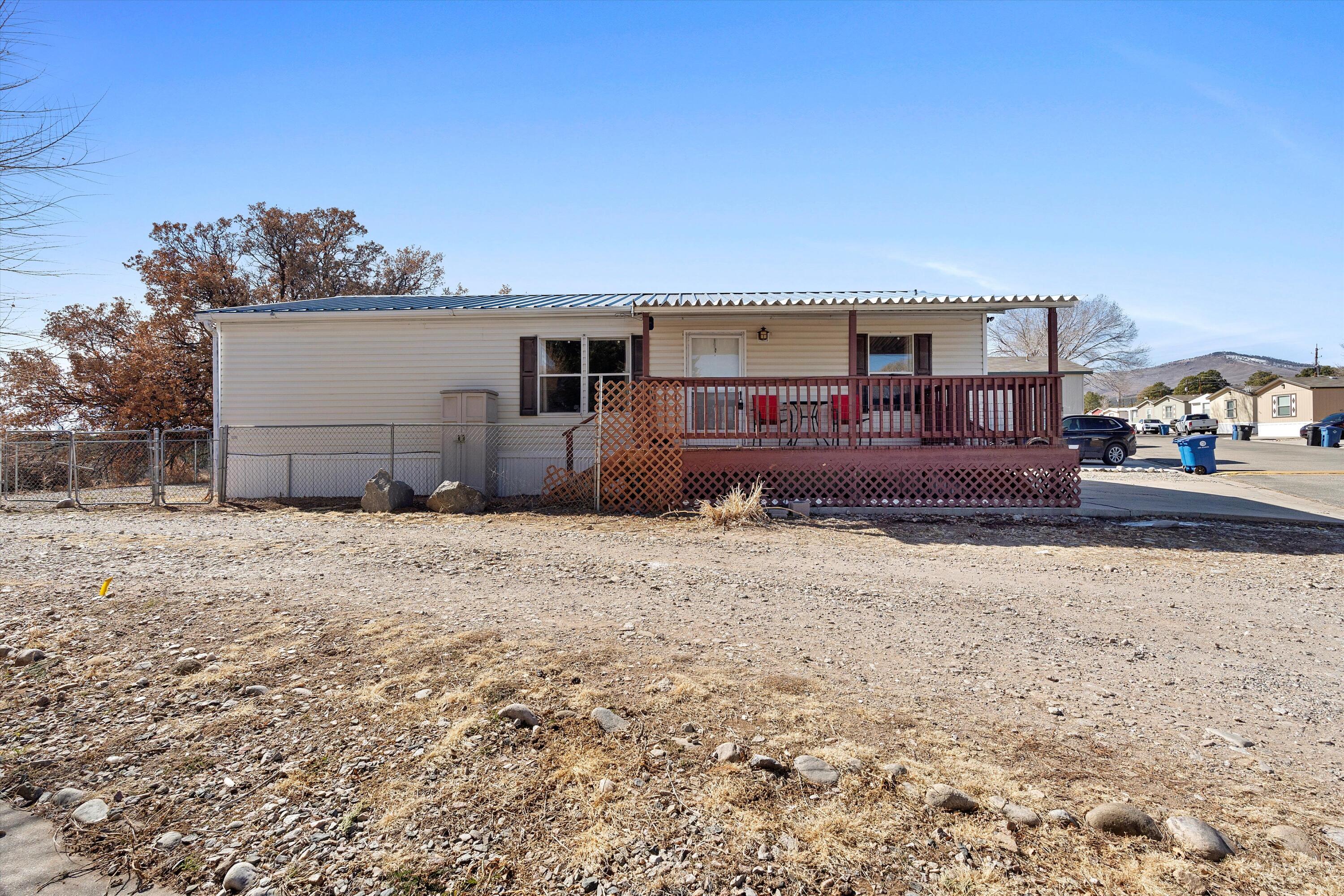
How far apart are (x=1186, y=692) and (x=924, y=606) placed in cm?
172

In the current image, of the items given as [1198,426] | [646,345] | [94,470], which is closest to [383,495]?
[646,345]

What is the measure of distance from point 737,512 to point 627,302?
5.64 meters

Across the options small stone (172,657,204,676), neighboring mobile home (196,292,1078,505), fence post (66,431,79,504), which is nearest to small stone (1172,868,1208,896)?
small stone (172,657,204,676)

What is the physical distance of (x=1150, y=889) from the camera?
6.37 ft

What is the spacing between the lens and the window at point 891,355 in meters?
12.1

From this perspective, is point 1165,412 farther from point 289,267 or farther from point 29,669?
point 29,669

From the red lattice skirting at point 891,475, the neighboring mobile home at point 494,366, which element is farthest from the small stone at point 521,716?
the neighboring mobile home at point 494,366

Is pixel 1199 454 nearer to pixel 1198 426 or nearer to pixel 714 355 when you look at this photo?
pixel 714 355

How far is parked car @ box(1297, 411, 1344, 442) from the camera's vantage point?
33.2 meters

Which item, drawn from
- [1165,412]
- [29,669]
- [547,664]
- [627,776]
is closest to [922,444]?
[547,664]

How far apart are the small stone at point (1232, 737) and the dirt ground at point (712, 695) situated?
0.07 feet

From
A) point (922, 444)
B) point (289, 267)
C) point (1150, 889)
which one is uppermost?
point (289, 267)

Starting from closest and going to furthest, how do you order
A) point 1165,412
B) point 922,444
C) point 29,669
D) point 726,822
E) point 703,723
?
1. point 726,822
2. point 703,723
3. point 29,669
4. point 922,444
5. point 1165,412

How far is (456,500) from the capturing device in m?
10.1
